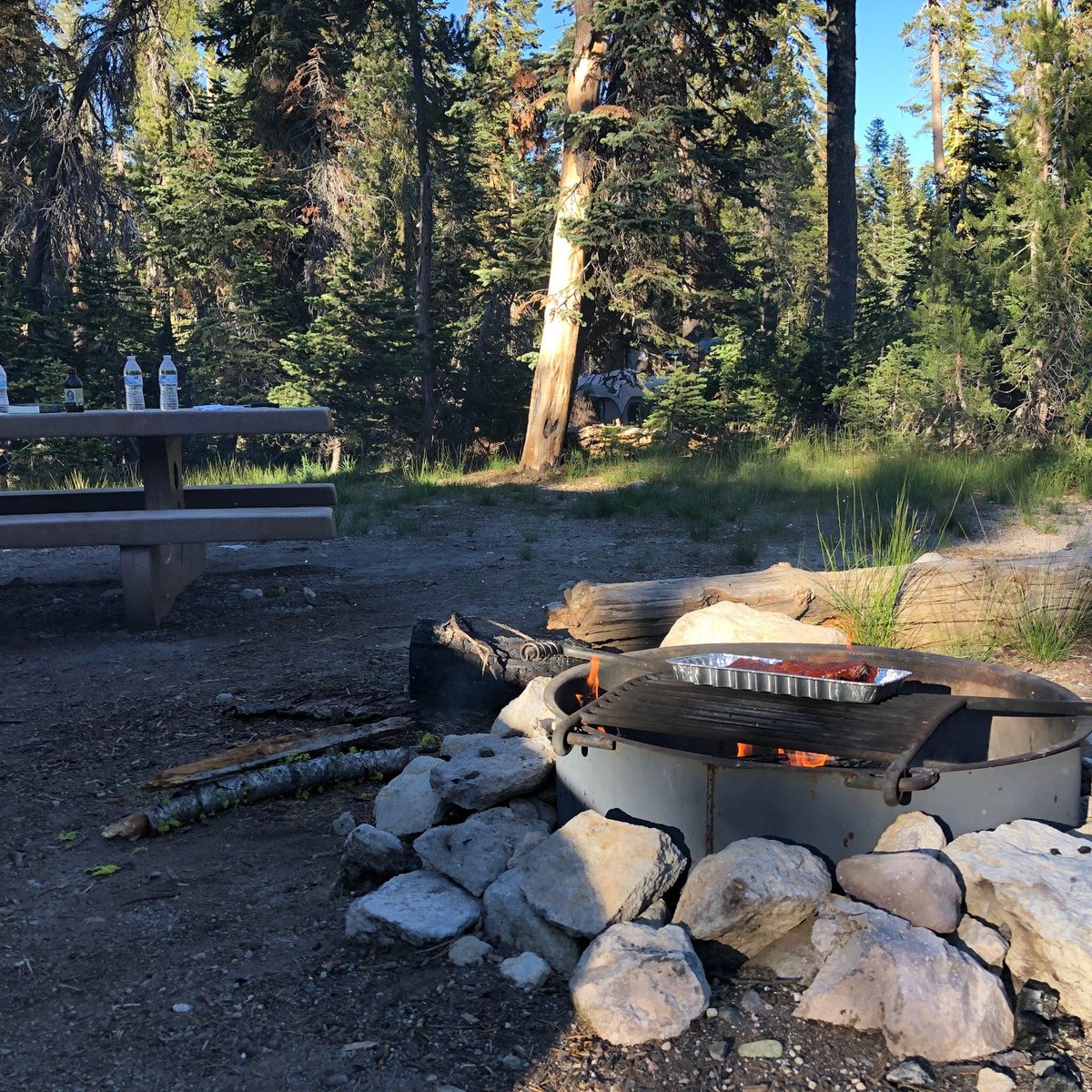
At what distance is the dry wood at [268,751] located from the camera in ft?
10.9

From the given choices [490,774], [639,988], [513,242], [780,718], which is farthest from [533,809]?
[513,242]

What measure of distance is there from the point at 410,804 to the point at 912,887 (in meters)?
1.29

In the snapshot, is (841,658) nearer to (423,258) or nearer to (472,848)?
(472,848)

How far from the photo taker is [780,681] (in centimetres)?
300

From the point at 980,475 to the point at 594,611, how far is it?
17.4 feet

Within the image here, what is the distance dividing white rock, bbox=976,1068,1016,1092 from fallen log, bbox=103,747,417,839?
1873 millimetres

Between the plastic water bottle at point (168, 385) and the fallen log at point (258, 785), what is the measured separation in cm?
294

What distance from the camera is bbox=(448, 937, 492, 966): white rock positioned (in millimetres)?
2408

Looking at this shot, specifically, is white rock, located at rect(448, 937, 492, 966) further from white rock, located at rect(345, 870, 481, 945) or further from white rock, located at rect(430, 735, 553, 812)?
white rock, located at rect(430, 735, 553, 812)

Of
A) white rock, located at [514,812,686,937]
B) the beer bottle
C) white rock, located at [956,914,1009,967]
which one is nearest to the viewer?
white rock, located at [956,914,1009,967]

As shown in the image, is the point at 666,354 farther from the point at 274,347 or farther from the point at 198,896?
the point at 198,896

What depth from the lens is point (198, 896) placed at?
8.97ft

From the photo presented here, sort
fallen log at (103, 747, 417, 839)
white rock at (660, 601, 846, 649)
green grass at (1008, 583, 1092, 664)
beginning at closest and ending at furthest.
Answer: fallen log at (103, 747, 417, 839), white rock at (660, 601, 846, 649), green grass at (1008, 583, 1092, 664)

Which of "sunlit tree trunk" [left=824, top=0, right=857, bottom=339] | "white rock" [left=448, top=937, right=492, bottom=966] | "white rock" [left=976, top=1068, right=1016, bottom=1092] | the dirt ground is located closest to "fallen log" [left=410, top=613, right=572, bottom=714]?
the dirt ground
